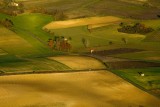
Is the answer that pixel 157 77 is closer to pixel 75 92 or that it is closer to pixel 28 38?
pixel 75 92

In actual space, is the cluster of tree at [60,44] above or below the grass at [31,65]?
above

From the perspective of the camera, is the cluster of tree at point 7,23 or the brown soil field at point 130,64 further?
the cluster of tree at point 7,23

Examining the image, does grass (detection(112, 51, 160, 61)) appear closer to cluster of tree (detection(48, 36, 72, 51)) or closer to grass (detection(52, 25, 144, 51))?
grass (detection(52, 25, 144, 51))

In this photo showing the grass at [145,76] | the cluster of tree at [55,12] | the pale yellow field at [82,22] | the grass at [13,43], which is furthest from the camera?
the cluster of tree at [55,12]

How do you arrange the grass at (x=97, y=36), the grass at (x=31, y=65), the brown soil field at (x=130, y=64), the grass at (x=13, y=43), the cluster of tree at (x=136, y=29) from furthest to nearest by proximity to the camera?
the cluster of tree at (x=136, y=29)
the grass at (x=97, y=36)
the grass at (x=13, y=43)
the brown soil field at (x=130, y=64)
the grass at (x=31, y=65)

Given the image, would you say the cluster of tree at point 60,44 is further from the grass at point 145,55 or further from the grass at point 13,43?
→ the grass at point 145,55

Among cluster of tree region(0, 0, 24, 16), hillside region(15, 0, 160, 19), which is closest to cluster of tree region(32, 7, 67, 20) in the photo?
hillside region(15, 0, 160, 19)

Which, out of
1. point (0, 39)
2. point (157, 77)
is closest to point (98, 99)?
point (157, 77)

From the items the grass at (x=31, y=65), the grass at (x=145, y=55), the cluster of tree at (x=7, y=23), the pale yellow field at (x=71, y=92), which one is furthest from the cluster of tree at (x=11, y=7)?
the pale yellow field at (x=71, y=92)
